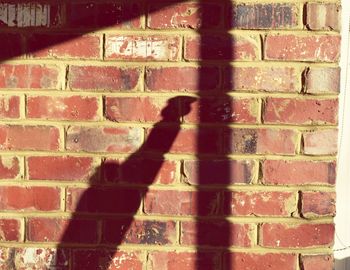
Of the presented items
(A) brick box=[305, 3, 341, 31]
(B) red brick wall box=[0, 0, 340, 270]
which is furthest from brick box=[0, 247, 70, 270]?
(A) brick box=[305, 3, 341, 31]

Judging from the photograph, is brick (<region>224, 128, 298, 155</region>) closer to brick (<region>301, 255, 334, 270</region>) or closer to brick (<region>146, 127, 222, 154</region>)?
brick (<region>146, 127, 222, 154</region>)

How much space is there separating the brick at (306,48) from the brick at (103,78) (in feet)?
1.23

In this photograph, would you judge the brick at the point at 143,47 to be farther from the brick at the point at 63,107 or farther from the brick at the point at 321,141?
the brick at the point at 321,141

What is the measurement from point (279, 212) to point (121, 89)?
1.75 feet

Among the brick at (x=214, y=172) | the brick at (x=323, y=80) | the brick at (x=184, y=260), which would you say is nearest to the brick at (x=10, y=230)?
the brick at (x=184, y=260)

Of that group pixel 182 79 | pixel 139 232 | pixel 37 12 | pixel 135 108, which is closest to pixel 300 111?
pixel 182 79

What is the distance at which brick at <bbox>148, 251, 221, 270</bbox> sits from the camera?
1.42 meters

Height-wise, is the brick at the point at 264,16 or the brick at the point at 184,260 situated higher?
the brick at the point at 264,16

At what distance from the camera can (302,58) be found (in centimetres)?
138

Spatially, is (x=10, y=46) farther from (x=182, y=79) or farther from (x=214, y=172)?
(x=214, y=172)

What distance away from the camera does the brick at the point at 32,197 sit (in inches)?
56.2

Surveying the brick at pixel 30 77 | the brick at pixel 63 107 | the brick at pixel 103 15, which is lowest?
the brick at pixel 63 107

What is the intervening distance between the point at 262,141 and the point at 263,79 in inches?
6.4

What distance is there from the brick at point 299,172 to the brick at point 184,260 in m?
0.26
